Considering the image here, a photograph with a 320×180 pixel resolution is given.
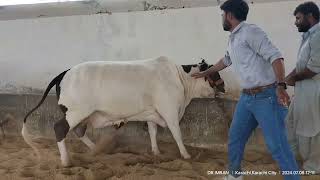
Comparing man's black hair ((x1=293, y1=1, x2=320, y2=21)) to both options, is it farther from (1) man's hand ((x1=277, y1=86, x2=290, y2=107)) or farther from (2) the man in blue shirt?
(1) man's hand ((x1=277, y1=86, x2=290, y2=107))

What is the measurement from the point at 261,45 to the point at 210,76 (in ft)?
5.55

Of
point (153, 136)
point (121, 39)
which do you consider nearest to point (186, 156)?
point (153, 136)

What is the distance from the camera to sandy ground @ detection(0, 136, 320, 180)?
12.9 ft

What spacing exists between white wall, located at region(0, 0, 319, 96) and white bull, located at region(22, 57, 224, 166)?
66cm

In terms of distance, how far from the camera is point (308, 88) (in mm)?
3854

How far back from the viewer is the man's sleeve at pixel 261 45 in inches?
116

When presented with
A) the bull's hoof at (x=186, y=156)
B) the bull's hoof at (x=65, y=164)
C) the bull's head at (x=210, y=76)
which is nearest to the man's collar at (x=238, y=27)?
the bull's head at (x=210, y=76)

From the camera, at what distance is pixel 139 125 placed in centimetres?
515

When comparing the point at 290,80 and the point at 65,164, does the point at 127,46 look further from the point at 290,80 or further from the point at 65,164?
the point at 290,80

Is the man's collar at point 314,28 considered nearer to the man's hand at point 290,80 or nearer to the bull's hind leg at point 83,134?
the man's hand at point 290,80

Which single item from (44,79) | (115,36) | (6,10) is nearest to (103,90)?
(115,36)

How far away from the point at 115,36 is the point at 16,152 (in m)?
1.89

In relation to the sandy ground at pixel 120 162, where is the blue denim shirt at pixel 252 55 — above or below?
above

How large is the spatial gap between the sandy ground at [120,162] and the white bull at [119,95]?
0.20 meters
